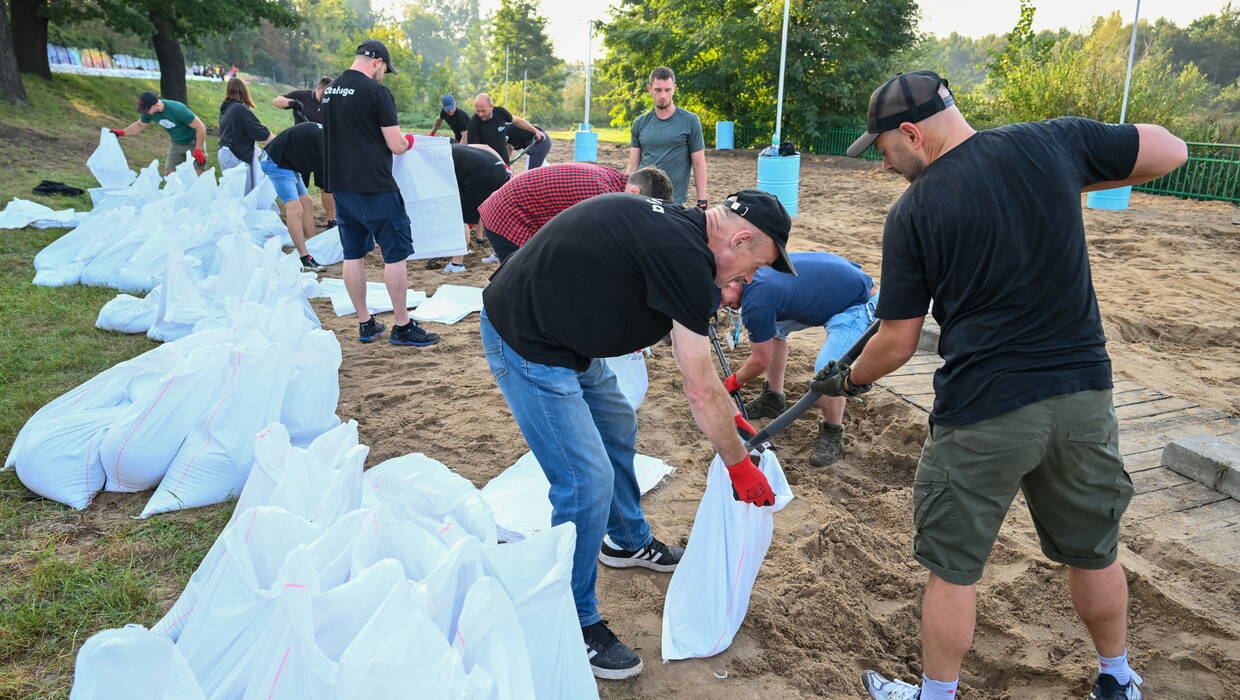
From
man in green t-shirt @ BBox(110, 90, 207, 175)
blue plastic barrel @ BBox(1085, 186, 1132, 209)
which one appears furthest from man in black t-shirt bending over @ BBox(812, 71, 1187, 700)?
blue plastic barrel @ BBox(1085, 186, 1132, 209)

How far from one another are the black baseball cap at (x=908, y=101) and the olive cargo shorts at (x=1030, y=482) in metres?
0.69

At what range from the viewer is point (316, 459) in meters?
2.05

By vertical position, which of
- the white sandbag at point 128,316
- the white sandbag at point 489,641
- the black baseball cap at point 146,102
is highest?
the black baseball cap at point 146,102

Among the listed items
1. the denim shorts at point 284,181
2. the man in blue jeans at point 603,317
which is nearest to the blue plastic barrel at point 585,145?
the denim shorts at point 284,181

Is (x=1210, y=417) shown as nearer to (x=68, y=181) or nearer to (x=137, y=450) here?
(x=137, y=450)

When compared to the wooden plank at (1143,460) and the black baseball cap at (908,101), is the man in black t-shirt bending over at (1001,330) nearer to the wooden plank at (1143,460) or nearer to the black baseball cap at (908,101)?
the black baseball cap at (908,101)

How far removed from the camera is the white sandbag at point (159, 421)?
272cm

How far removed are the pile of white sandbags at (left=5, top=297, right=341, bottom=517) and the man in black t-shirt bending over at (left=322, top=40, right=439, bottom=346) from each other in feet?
5.45

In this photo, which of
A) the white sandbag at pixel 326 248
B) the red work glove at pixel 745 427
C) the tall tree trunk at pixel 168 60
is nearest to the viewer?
the red work glove at pixel 745 427

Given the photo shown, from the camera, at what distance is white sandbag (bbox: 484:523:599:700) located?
1.57 meters

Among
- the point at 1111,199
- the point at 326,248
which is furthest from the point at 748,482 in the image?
the point at 1111,199

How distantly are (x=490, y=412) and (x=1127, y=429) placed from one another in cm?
296

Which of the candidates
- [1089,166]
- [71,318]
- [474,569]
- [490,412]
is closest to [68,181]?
[71,318]

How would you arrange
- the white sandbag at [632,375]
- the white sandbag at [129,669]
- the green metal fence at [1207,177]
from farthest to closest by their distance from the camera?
the green metal fence at [1207,177] → the white sandbag at [632,375] → the white sandbag at [129,669]
